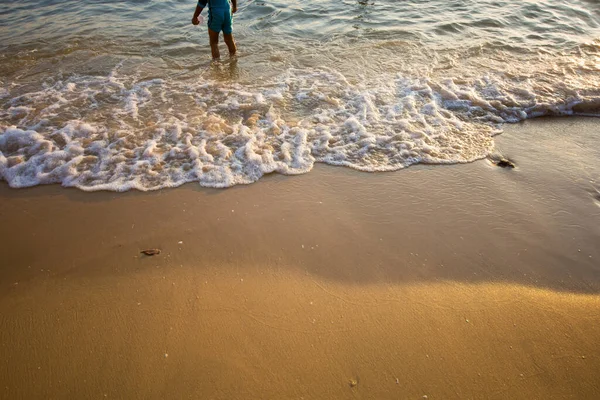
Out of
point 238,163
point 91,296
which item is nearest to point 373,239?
point 238,163

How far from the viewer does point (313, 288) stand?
253cm

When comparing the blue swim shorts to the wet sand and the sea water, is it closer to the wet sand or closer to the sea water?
the sea water

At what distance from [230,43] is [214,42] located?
287 mm

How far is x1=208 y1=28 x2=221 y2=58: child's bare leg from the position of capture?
6.22 metres

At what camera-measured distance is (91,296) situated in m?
2.47

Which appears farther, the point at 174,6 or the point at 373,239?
the point at 174,6

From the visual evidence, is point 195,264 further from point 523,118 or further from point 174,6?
point 174,6

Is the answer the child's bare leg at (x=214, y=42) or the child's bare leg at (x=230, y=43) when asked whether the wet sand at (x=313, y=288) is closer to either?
the child's bare leg at (x=214, y=42)

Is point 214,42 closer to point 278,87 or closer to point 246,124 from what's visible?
point 278,87

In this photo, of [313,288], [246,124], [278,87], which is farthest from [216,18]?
[313,288]

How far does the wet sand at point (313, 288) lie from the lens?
2.03m

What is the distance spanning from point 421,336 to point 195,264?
63.7 inches

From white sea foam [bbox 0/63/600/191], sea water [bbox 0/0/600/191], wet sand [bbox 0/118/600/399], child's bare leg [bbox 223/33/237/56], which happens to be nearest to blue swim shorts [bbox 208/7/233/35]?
child's bare leg [bbox 223/33/237/56]

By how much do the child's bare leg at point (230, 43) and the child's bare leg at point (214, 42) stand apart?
16cm
